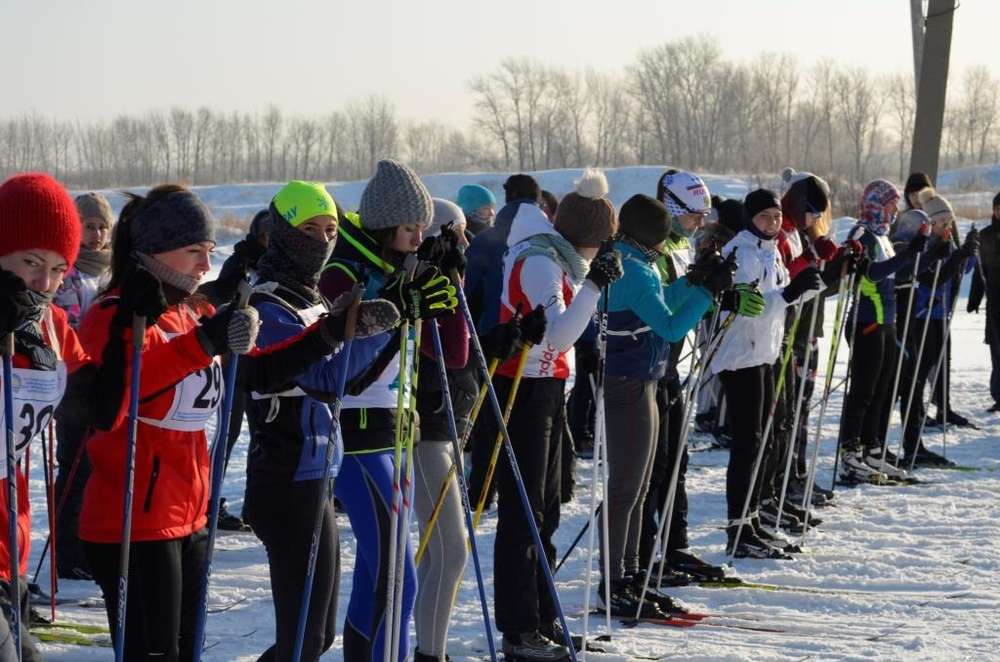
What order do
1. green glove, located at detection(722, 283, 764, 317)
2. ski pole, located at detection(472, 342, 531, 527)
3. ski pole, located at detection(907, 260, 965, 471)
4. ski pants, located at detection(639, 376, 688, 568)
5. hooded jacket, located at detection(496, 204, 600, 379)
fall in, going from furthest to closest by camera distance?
1. ski pole, located at detection(907, 260, 965, 471)
2. ski pants, located at detection(639, 376, 688, 568)
3. green glove, located at detection(722, 283, 764, 317)
4. hooded jacket, located at detection(496, 204, 600, 379)
5. ski pole, located at detection(472, 342, 531, 527)

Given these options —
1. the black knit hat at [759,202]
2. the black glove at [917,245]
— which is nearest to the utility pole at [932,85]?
the black glove at [917,245]

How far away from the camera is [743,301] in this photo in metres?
5.21

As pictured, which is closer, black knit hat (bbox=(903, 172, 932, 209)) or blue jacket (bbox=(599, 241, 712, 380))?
blue jacket (bbox=(599, 241, 712, 380))

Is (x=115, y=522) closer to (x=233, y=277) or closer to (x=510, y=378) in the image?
(x=510, y=378)

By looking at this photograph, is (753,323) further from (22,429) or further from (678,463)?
(22,429)

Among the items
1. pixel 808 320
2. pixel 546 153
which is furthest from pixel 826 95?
pixel 808 320

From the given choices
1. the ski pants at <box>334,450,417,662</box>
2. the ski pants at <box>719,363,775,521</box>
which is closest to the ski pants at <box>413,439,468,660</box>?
the ski pants at <box>334,450,417,662</box>

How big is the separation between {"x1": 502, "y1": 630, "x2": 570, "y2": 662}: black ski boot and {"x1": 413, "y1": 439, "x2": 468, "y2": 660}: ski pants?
52 cm

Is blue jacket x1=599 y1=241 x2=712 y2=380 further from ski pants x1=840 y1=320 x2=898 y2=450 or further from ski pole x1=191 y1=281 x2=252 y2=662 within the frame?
ski pants x1=840 y1=320 x2=898 y2=450

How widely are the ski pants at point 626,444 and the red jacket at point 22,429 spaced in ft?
8.13

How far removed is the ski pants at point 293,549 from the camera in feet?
10.5

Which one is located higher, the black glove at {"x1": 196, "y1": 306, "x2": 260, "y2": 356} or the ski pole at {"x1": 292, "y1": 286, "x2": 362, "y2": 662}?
the black glove at {"x1": 196, "y1": 306, "x2": 260, "y2": 356}

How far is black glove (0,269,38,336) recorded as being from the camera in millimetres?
2436

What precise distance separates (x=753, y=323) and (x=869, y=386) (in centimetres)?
229
